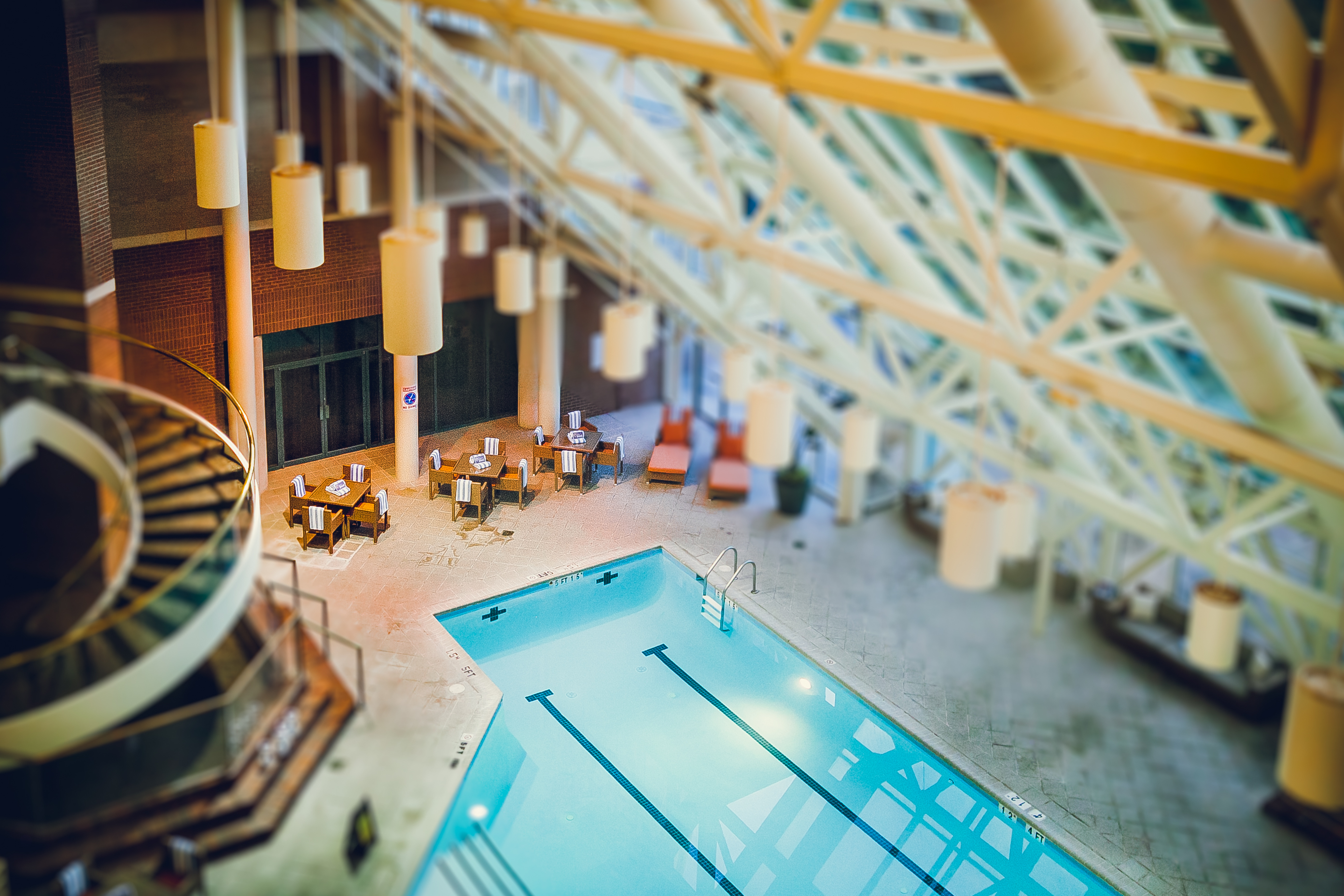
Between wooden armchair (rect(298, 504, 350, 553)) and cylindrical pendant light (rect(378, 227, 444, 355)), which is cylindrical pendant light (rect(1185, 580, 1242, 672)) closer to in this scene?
cylindrical pendant light (rect(378, 227, 444, 355))

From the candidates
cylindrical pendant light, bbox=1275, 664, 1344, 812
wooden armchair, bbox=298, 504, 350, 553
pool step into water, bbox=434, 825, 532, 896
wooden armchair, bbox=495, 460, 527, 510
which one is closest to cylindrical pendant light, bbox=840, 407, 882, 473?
wooden armchair, bbox=495, 460, 527, 510

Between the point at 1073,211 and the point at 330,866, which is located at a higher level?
the point at 1073,211

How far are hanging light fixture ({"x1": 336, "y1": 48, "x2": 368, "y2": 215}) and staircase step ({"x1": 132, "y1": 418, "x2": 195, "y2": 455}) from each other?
7.36 feet

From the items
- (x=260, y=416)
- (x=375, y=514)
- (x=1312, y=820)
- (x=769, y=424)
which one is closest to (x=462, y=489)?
(x=375, y=514)

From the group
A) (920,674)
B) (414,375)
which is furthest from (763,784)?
(414,375)

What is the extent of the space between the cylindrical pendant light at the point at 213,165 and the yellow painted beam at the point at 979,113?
3143 millimetres

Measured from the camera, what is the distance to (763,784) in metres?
7.02

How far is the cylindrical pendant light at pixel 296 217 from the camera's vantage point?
22.8 feet

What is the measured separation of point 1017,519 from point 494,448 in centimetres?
361

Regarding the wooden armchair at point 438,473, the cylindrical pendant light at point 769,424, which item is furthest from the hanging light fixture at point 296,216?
the cylindrical pendant light at point 769,424

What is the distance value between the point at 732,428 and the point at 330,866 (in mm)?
4682

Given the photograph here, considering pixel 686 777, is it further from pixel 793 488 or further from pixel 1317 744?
pixel 793 488

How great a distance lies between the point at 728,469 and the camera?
886 cm

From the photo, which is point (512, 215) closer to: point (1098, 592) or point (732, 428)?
point (732, 428)
